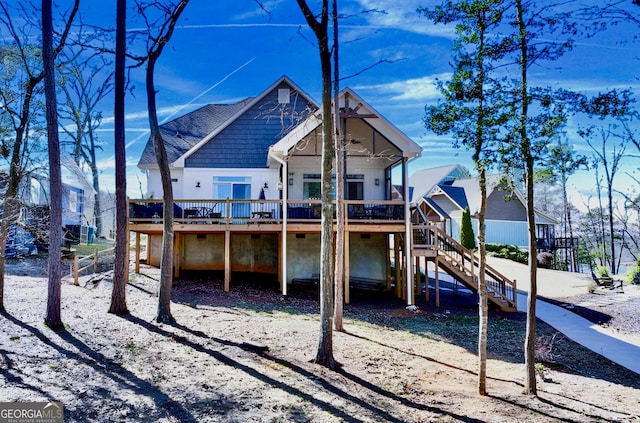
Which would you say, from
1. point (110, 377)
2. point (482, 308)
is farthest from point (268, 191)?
point (482, 308)

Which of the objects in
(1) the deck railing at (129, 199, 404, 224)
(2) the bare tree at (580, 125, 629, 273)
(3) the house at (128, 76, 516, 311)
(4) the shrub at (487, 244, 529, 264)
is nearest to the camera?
(1) the deck railing at (129, 199, 404, 224)

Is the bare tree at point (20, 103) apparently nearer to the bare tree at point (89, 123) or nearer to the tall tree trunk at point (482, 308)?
the tall tree trunk at point (482, 308)

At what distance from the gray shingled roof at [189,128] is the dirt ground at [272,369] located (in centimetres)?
782

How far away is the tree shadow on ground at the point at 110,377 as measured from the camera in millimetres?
5109

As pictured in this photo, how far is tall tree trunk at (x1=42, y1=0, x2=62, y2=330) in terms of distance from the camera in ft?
28.0

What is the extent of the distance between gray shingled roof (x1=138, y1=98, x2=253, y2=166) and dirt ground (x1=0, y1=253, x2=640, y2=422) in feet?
25.7

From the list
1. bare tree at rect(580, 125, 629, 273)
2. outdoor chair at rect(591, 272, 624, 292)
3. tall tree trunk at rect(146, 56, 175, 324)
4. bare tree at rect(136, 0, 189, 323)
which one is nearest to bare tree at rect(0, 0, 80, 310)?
bare tree at rect(136, 0, 189, 323)

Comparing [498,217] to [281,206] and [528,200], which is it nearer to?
[281,206]

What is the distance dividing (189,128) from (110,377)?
1609 centimetres

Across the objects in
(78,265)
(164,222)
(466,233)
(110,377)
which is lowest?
(110,377)

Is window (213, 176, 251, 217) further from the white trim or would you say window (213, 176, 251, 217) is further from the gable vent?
the gable vent

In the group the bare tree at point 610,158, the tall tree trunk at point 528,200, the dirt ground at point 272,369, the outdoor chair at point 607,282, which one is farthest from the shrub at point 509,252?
the tall tree trunk at point 528,200

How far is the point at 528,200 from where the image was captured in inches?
260

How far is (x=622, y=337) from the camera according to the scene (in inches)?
480
